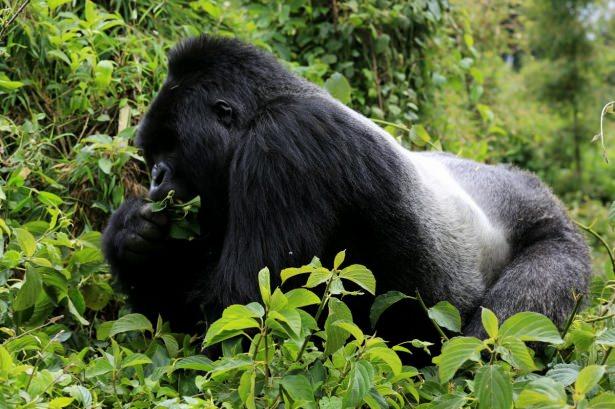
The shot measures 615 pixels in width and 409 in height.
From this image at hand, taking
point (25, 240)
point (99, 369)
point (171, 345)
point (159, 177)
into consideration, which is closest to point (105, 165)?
point (159, 177)

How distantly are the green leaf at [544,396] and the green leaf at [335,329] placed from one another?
556mm

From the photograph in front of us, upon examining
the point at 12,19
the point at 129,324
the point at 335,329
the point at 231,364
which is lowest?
the point at 129,324

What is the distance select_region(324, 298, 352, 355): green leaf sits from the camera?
7.86ft

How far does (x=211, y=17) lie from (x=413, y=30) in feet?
4.16

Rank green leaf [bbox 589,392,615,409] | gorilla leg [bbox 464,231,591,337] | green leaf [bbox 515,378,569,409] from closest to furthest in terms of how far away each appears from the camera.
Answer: green leaf [bbox 515,378,569,409]
green leaf [bbox 589,392,615,409]
gorilla leg [bbox 464,231,591,337]

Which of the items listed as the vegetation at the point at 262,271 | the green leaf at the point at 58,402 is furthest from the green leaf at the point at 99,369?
the green leaf at the point at 58,402

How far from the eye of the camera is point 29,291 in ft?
9.37

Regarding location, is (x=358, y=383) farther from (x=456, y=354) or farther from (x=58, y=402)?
(x=58, y=402)

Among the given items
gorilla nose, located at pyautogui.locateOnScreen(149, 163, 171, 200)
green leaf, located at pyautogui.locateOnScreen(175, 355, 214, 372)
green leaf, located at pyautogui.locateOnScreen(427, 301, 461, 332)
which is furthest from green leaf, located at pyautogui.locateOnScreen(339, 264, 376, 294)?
gorilla nose, located at pyautogui.locateOnScreen(149, 163, 171, 200)

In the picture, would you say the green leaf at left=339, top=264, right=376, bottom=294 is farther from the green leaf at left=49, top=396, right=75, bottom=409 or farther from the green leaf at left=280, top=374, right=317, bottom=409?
the green leaf at left=49, top=396, right=75, bottom=409

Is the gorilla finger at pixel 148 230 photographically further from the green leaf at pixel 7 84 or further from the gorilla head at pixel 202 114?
the green leaf at pixel 7 84

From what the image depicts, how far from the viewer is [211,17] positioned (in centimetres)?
490

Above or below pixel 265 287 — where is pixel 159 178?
below

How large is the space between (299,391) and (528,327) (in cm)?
61
